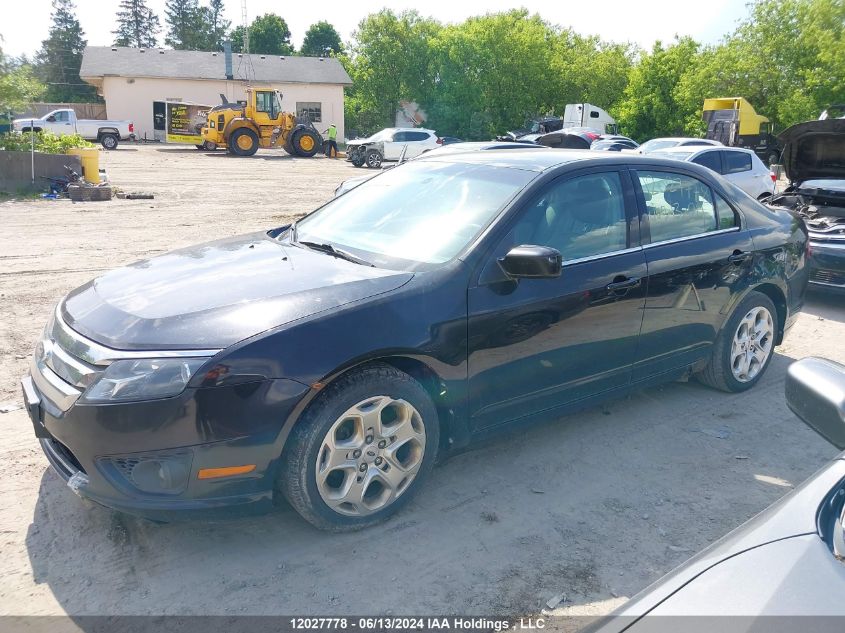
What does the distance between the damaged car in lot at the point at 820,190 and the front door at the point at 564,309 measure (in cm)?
460

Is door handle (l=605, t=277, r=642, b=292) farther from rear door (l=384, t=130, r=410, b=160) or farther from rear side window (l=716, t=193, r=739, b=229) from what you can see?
rear door (l=384, t=130, r=410, b=160)

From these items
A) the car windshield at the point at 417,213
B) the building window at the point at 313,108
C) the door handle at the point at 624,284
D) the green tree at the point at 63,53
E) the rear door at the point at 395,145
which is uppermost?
the green tree at the point at 63,53

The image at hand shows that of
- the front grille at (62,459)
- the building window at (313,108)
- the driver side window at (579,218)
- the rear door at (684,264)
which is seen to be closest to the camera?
the front grille at (62,459)

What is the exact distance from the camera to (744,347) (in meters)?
4.89

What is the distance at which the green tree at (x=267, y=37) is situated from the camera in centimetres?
8088

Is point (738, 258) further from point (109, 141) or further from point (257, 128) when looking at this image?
point (109, 141)

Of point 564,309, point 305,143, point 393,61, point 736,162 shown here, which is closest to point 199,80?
point 393,61

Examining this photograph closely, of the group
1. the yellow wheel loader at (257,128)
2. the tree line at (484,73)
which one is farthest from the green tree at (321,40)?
the yellow wheel loader at (257,128)

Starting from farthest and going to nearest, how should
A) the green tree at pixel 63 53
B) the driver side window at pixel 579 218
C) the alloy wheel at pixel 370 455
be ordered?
the green tree at pixel 63 53 → the driver side window at pixel 579 218 → the alloy wheel at pixel 370 455

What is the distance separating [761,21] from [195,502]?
3757cm

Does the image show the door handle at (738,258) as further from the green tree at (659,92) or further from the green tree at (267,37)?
the green tree at (267,37)

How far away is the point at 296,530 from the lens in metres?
3.19

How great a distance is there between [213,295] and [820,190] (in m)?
8.16

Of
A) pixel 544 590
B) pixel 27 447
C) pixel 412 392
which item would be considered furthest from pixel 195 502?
pixel 27 447
